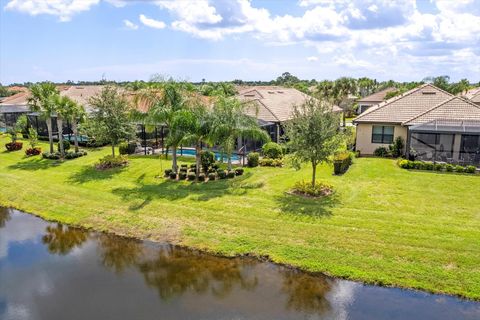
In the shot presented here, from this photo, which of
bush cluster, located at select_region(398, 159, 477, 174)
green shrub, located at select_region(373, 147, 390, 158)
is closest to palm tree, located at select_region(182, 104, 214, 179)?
bush cluster, located at select_region(398, 159, 477, 174)

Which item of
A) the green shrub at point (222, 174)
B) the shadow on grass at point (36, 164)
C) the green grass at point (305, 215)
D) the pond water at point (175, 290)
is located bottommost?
the pond water at point (175, 290)

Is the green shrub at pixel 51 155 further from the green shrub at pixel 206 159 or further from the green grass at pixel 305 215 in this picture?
the green shrub at pixel 206 159

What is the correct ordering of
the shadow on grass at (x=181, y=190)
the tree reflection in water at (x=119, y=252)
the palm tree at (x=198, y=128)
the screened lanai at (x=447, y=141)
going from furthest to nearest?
the screened lanai at (x=447, y=141) < the palm tree at (x=198, y=128) < the shadow on grass at (x=181, y=190) < the tree reflection in water at (x=119, y=252)

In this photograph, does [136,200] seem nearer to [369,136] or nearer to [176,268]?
[176,268]

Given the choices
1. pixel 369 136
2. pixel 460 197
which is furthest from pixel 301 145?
pixel 369 136

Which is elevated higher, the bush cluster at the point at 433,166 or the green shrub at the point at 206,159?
the green shrub at the point at 206,159

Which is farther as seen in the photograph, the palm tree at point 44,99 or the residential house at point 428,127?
the palm tree at point 44,99

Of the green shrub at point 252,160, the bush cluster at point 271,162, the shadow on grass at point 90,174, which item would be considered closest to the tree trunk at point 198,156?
the green shrub at point 252,160
